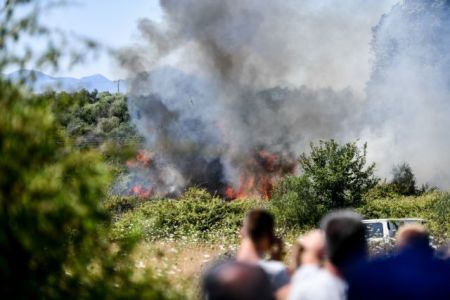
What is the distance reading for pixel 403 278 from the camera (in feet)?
12.4

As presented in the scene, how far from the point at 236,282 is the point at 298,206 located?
17530 millimetres

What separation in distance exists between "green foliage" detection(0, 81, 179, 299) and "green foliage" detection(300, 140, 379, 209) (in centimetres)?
1726

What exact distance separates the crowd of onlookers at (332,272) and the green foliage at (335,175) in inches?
663

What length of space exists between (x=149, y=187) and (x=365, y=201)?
536 inches

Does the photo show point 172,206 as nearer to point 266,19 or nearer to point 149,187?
point 149,187

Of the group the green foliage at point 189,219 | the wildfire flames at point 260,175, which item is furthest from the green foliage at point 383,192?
the green foliage at point 189,219

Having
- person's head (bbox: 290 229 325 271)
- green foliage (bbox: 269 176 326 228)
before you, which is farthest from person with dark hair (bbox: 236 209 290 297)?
green foliage (bbox: 269 176 326 228)

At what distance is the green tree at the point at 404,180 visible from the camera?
2972 centimetres

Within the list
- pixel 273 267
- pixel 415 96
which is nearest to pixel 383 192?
pixel 415 96

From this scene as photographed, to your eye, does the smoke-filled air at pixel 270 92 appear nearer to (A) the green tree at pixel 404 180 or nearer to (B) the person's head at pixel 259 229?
(A) the green tree at pixel 404 180

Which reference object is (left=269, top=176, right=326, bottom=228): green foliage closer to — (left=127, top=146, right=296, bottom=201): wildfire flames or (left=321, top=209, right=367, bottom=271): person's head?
(left=127, top=146, right=296, bottom=201): wildfire flames

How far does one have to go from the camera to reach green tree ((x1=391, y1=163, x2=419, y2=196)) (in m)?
29.7

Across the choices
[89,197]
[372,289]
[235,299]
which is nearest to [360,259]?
[372,289]

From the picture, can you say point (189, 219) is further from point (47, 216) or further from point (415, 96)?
point (47, 216)
